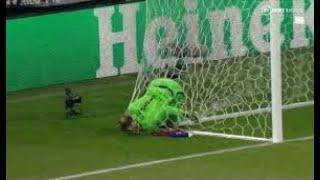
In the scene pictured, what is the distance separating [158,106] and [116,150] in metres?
0.91

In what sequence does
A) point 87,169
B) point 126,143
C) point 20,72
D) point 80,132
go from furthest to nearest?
Answer: point 20,72, point 80,132, point 126,143, point 87,169

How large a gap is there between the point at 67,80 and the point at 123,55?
34.1 inches

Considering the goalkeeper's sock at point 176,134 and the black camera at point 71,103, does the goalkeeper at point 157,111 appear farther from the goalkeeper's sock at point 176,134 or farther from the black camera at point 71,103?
the black camera at point 71,103

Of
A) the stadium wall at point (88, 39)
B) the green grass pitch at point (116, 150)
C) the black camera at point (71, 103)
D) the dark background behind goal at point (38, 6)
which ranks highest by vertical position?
the dark background behind goal at point (38, 6)

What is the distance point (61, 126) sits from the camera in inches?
474

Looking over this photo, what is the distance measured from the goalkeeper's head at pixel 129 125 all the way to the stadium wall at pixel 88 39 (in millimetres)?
2774

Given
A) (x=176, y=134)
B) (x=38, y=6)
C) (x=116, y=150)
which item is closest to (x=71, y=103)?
(x=176, y=134)

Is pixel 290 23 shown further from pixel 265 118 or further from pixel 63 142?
pixel 63 142

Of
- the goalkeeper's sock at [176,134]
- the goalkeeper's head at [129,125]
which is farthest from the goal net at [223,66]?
the goalkeeper's head at [129,125]

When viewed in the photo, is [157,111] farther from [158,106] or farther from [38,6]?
[38,6]

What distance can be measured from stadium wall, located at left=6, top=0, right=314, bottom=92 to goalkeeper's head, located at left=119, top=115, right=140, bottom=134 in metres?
2.77

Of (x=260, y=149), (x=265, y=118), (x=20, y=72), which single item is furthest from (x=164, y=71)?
(x=20, y=72)

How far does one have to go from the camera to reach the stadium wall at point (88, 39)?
14.5 metres

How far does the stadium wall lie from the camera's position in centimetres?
1450
